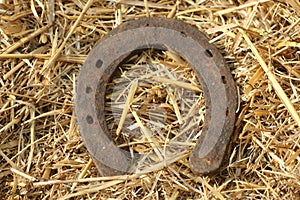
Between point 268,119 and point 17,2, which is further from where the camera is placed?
point 17,2

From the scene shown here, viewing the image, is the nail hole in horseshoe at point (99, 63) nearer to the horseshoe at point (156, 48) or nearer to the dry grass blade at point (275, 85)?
the horseshoe at point (156, 48)

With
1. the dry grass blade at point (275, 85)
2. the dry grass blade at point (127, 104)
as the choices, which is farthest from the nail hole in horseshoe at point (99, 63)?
the dry grass blade at point (275, 85)

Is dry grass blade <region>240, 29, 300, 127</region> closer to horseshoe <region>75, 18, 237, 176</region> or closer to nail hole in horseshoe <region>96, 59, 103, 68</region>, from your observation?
horseshoe <region>75, 18, 237, 176</region>

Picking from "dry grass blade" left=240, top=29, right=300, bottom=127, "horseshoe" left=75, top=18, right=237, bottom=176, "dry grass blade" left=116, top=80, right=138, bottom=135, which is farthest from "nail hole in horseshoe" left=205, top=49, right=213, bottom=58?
"dry grass blade" left=116, top=80, right=138, bottom=135

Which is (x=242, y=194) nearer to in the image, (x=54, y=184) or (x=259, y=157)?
(x=259, y=157)

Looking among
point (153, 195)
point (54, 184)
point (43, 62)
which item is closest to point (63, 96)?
point (43, 62)

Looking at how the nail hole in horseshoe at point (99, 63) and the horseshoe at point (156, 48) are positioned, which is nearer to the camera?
the horseshoe at point (156, 48)

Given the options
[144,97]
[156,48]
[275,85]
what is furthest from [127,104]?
[275,85]
